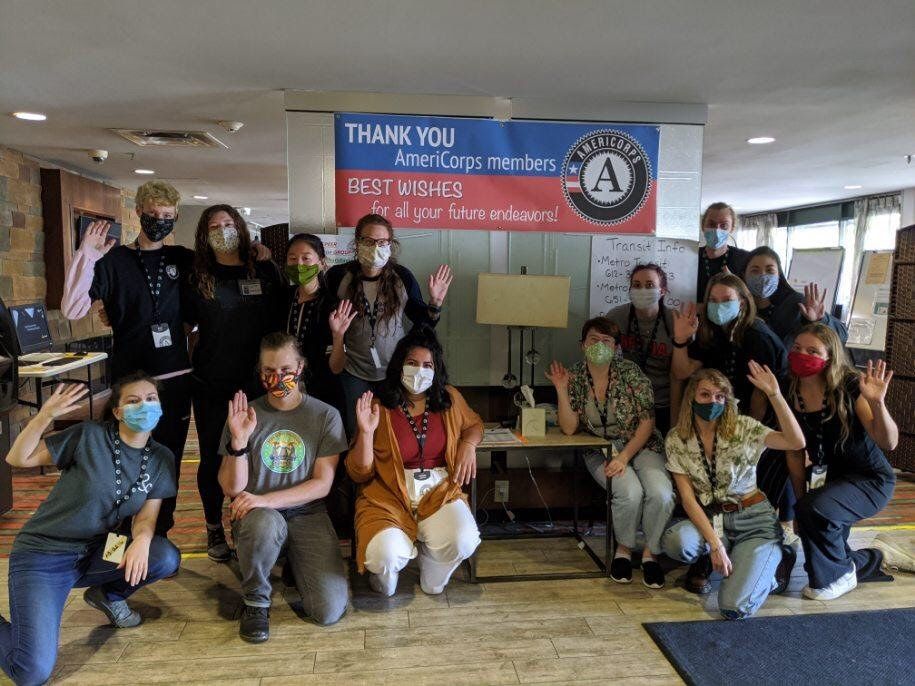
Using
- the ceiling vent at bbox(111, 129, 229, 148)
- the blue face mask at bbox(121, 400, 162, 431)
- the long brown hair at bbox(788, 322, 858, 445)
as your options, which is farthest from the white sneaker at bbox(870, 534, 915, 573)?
the ceiling vent at bbox(111, 129, 229, 148)

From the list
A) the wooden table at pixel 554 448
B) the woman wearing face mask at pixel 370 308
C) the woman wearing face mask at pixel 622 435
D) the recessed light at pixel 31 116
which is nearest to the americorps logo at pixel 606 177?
the woman wearing face mask at pixel 622 435

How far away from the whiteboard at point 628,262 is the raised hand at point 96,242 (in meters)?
2.40

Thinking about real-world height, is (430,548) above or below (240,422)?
below

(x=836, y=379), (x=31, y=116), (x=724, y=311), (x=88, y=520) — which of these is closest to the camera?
(x=88, y=520)

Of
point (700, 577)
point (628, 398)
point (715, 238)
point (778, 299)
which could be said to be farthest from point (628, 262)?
point (700, 577)

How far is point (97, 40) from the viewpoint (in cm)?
269

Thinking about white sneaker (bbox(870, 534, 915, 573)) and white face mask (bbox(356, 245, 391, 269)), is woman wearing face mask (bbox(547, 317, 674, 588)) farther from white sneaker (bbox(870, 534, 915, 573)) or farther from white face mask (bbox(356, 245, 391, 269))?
white sneaker (bbox(870, 534, 915, 573))

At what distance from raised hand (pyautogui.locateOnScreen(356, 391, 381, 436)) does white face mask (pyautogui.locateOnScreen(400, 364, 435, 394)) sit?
0.19 metres

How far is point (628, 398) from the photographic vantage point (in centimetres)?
306

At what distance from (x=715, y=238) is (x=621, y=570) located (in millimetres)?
1825

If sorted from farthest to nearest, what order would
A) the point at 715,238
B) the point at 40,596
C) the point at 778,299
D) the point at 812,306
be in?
1. the point at 715,238
2. the point at 778,299
3. the point at 812,306
4. the point at 40,596

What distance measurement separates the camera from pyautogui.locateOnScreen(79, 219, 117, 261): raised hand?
269 cm

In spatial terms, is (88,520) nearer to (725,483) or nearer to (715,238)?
(725,483)

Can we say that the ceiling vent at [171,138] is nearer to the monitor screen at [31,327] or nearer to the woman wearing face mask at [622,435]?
the monitor screen at [31,327]
